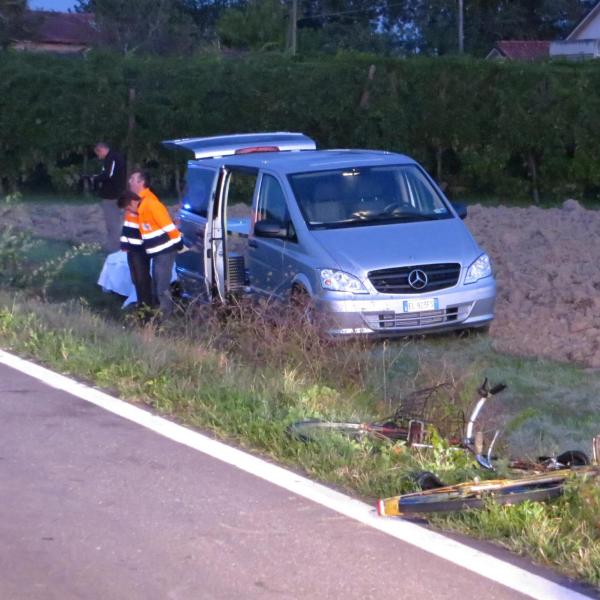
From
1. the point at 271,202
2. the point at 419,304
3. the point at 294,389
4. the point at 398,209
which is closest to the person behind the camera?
the point at 294,389

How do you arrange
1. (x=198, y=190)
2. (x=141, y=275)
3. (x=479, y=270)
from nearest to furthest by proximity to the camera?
1. (x=479, y=270)
2. (x=141, y=275)
3. (x=198, y=190)

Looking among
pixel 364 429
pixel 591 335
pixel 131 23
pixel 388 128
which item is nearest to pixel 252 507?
pixel 364 429

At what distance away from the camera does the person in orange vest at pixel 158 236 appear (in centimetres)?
1291

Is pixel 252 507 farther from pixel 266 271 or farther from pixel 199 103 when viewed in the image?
pixel 199 103

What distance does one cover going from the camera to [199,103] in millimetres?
26734

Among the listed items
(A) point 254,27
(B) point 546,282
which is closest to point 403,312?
(B) point 546,282

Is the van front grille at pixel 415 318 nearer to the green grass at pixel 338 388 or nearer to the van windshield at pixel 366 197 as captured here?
the green grass at pixel 338 388

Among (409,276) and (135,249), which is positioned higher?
(409,276)

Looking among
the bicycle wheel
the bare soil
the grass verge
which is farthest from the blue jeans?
the bicycle wheel

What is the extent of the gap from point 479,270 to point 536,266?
303cm

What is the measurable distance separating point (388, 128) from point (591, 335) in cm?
1558

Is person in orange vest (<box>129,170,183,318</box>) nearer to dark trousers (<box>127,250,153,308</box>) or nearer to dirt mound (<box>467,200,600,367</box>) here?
dark trousers (<box>127,250,153,308</box>)

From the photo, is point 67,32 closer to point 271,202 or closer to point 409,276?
point 271,202

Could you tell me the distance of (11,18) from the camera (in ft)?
142
